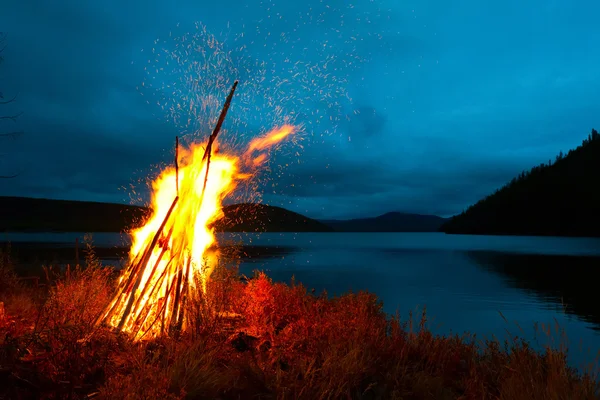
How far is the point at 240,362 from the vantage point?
19.1 feet

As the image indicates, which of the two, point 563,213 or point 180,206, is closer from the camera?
point 180,206

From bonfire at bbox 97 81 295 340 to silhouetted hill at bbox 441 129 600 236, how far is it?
159047mm

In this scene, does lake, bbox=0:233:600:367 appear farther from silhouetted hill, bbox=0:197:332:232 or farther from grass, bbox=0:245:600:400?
silhouetted hill, bbox=0:197:332:232

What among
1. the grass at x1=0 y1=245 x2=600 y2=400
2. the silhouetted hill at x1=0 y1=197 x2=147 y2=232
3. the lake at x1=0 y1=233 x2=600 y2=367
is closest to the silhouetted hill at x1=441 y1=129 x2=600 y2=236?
the lake at x1=0 y1=233 x2=600 y2=367

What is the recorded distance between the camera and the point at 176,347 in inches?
220

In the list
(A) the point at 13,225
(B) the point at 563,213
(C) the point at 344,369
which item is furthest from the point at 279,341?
(A) the point at 13,225

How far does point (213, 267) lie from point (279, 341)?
2.19 metres

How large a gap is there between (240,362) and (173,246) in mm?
2344

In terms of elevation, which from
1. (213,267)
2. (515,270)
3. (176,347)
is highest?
(213,267)

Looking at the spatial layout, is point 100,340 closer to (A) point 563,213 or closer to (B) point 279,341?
(B) point 279,341

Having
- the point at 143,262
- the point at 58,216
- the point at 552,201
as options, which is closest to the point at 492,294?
the point at 143,262

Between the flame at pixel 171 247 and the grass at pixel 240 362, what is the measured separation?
15.9 inches

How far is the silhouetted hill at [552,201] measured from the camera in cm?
14225

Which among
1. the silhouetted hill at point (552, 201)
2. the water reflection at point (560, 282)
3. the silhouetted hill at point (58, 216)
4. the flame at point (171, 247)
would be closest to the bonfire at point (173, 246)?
the flame at point (171, 247)
